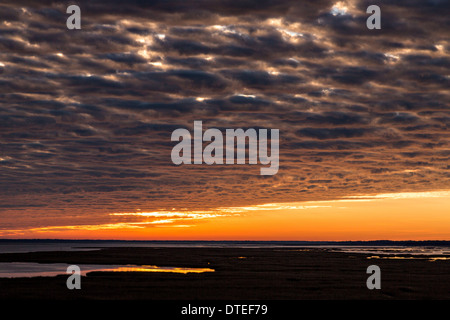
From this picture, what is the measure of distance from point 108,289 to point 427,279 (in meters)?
27.6

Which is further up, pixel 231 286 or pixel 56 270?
pixel 56 270

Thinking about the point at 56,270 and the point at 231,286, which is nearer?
the point at 231,286

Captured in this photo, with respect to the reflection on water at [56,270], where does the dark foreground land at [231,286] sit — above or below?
below

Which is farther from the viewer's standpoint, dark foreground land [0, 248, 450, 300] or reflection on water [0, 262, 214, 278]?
reflection on water [0, 262, 214, 278]

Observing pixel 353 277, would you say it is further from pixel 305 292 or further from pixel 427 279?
pixel 305 292

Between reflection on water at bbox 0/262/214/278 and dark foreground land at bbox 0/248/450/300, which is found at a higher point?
reflection on water at bbox 0/262/214/278

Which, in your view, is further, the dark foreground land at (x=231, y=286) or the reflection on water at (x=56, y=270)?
the reflection on water at (x=56, y=270)
